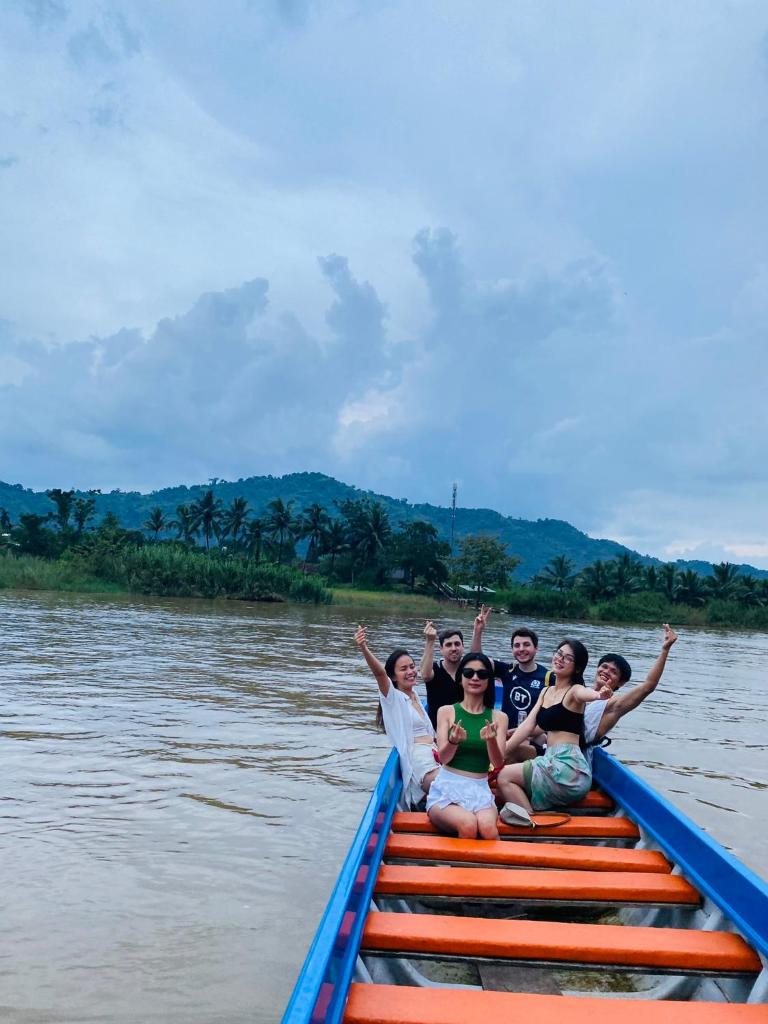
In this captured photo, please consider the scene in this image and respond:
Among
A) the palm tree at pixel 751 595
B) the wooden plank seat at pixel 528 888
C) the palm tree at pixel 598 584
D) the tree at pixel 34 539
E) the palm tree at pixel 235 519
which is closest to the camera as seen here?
the wooden plank seat at pixel 528 888

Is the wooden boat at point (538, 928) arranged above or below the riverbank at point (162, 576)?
below

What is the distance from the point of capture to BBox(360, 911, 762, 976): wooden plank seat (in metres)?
3.22

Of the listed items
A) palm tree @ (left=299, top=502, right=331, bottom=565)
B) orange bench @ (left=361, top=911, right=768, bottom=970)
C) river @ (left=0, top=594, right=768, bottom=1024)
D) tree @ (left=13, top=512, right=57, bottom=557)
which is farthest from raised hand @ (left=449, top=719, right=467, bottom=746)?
palm tree @ (left=299, top=502, right=331, bottom=565)

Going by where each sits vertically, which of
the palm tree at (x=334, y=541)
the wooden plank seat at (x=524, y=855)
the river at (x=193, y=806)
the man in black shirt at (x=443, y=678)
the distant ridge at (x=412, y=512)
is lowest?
the river at (x=193, y=806)

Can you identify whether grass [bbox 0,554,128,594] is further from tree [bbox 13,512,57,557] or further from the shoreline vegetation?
tree [bbox 13,512,57,557]

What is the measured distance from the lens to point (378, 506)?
75.4m

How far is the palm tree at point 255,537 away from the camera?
68312 mm

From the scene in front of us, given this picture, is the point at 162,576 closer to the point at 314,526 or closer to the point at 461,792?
the point at 314,526

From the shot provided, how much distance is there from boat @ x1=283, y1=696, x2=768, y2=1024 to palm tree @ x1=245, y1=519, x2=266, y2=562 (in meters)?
63.9

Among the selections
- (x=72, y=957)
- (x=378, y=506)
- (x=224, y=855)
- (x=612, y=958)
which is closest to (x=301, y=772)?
(x=224, y=855)

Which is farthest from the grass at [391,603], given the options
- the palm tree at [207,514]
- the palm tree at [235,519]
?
the palm tree at [207,514]

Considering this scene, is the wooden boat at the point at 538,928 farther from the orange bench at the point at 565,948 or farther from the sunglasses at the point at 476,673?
the sunglasses at the point at 476,673

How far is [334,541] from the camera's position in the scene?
237 feet

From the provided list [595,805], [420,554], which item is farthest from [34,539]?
[595,805]
